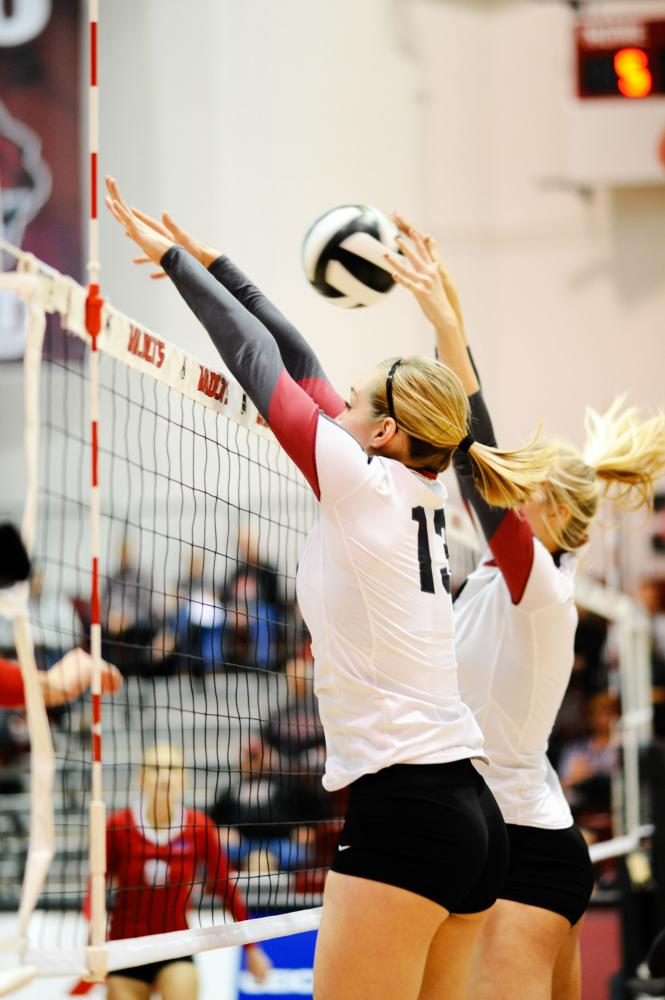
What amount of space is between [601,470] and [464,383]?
557 mm

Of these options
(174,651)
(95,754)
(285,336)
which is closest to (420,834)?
(95,754)

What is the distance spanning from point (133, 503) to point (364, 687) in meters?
10.8

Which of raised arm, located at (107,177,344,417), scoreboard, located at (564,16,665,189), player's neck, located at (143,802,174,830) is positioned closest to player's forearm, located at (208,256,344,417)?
raised arm, located at (107,177,344,417)

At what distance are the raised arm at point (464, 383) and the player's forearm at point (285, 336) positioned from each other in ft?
1.08

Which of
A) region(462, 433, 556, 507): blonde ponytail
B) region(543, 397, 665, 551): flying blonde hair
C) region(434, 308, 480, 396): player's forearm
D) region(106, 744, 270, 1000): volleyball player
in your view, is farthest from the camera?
region(106, 744, 270, 1000): volleyball player

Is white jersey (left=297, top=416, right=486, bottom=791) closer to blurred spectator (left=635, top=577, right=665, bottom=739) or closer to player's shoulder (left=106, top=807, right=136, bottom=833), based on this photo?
player's shoulder (left=106, top=807, right=136, bottom=833)

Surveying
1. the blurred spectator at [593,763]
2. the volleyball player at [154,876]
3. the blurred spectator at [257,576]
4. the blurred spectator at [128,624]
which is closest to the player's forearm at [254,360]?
the volleyball player at [154,876]

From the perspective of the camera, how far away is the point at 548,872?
10.3 feet

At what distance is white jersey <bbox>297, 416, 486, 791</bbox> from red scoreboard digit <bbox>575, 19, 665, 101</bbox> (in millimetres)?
8854

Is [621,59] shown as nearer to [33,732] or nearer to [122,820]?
[122,820]

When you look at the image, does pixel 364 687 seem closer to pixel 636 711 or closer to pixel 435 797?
pixel 435 797

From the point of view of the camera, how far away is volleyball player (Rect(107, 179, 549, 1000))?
2361mm

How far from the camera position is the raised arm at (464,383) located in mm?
3012

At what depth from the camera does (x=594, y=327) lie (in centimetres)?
1327
